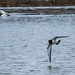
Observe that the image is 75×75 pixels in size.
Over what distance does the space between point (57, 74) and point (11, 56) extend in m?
4.43

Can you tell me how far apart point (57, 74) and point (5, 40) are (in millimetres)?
11150

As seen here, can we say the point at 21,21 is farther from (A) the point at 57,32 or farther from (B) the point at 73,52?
(B) the point at 73,52

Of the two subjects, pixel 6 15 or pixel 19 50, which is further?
pixel 6 15

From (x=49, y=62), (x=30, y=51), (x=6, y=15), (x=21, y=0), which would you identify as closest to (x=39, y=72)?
(x=49, y=62)

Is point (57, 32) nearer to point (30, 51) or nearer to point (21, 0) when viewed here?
point (30, 51)

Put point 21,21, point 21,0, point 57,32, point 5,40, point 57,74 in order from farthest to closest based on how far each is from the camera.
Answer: point 21,0 < point 21,21 < point 57,32 < point 5,40 < point 57,74

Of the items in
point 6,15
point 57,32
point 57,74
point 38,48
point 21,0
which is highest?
point 57,74

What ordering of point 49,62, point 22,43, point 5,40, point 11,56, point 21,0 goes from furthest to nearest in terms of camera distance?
point 21,0
point 5,40
point 22,43
point 11,56
point 49,62

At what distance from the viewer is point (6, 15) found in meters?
47.5

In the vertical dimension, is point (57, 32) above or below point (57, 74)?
below

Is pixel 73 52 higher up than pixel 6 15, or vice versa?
pixel 73 52

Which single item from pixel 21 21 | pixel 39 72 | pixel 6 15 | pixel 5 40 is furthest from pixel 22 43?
pixel 6 15

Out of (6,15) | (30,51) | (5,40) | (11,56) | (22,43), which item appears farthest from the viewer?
(6,15)

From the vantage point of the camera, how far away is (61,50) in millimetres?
21469
